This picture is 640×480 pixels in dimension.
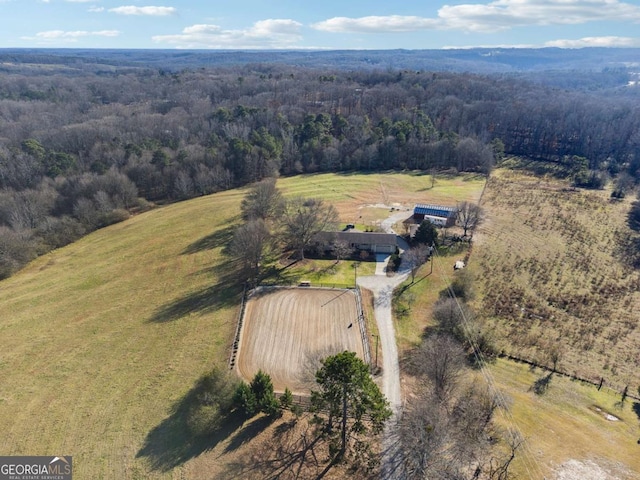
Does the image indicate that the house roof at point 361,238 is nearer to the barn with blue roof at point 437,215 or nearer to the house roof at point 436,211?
the barn with blue roof at point 437,215

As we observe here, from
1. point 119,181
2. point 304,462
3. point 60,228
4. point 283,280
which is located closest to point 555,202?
point 283,280

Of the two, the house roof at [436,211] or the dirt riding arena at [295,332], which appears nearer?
the dirt riding arena at [295,332]

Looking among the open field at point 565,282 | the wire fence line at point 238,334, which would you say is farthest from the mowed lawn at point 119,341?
the open field at point 565,282

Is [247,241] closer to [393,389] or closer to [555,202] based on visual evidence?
[393,389]

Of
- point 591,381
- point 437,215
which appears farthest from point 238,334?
point 437,215

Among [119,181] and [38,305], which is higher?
[119,181]
